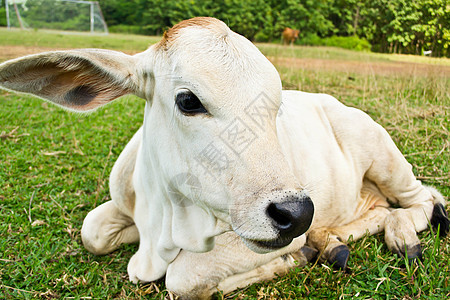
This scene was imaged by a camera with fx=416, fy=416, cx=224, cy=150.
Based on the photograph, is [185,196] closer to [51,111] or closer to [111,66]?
[111,66]

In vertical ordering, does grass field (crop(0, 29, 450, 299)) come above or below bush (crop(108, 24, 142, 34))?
above

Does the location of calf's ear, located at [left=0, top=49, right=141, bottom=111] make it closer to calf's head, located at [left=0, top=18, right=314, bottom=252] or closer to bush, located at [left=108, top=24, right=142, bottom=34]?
calf's head, located at [left=0, top=18, right=314, bottom=252]

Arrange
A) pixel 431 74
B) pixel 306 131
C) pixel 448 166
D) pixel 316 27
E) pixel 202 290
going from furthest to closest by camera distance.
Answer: pixel 316 27, pixel 431 74, pixel 448 166, pixel 306 131, pixel 202 290

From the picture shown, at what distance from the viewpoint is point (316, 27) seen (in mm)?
22000

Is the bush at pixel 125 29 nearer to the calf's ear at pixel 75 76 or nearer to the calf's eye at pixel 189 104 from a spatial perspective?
the calf's ear at pixel 75 76

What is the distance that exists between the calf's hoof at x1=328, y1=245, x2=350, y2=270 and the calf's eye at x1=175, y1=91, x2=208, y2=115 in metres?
1.36

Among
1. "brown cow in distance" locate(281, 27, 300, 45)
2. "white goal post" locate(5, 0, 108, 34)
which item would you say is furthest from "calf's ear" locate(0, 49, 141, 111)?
"brown cow in distance" locate(281, 27, 300, 45)

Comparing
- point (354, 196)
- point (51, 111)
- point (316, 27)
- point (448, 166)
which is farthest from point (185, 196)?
point (316, 27)

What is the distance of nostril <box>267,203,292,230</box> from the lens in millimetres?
1616

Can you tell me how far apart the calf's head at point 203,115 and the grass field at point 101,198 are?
731mm

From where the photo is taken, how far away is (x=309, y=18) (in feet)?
74.2

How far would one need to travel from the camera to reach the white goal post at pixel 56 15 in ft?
68.4

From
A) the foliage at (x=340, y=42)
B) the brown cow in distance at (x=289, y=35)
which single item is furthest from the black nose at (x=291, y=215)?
the brown cow in distance at (x=289, y=35)

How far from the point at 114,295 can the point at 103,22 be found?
89.0 feet
